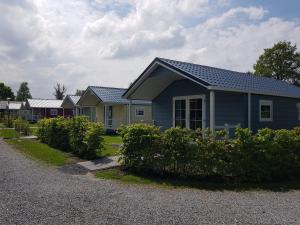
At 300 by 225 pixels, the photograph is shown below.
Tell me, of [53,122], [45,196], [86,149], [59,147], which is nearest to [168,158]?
[45,196]

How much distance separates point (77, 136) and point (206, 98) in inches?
228

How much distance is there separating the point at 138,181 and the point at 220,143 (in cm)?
236

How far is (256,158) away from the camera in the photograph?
8203 millimetres

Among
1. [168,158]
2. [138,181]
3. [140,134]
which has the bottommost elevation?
[138,181]

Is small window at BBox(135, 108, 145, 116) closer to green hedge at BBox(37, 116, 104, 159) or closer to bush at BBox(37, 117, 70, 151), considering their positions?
bush at BBox(37, 117, 70, 151)

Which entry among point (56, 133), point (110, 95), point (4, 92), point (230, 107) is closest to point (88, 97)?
point (110, 95)

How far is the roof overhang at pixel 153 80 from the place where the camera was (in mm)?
13952

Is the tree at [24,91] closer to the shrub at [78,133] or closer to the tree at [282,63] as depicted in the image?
the tree at [282,63]

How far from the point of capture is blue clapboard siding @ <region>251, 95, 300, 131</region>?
14554 mm

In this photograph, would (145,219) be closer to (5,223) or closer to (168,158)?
(5,223)

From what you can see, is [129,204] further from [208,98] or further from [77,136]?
[208,98]

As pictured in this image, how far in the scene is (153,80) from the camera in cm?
1550

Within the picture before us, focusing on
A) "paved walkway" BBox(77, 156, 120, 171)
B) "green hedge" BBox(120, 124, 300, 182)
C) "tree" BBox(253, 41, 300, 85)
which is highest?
"tree" BBox(253, 41, 300, 85)

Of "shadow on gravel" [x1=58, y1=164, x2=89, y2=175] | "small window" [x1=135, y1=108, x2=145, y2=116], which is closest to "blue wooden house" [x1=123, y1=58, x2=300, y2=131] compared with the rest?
"shadow on gravel" [x1=58, y1=164, x2=89, y2=175]
